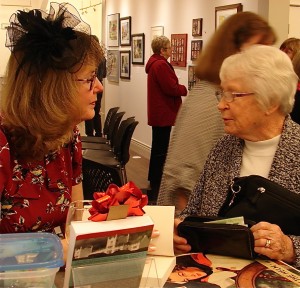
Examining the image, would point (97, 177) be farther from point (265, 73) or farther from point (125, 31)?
point (125, 31)

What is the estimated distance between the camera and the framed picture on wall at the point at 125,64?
31.5 feet

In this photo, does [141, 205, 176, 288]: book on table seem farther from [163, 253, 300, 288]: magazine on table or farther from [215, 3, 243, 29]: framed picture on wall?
[215, 3, 243, 29]: framed picture on wall

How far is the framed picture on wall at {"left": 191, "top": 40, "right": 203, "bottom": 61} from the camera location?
6703 millimetres

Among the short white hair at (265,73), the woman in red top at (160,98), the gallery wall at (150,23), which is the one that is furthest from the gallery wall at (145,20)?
the short white hair at (265,73)

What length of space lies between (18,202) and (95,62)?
1.70 feet

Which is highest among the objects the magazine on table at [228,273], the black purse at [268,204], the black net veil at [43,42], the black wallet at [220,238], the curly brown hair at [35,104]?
the black net veil at [43,42]

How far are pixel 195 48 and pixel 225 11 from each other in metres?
0.91

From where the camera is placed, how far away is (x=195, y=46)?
6828 millimetres

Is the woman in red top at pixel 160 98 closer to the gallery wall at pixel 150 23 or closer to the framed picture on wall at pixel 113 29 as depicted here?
the gallery wall at pixel 150 23

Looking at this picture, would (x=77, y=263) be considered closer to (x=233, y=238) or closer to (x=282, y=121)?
(x=233, y=238)

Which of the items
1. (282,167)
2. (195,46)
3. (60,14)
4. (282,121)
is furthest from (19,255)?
(195,46)

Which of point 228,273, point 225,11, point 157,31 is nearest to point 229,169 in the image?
point 228,273

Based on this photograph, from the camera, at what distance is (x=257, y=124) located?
1.78 m

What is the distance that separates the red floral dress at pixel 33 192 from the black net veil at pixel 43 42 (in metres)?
0.25
